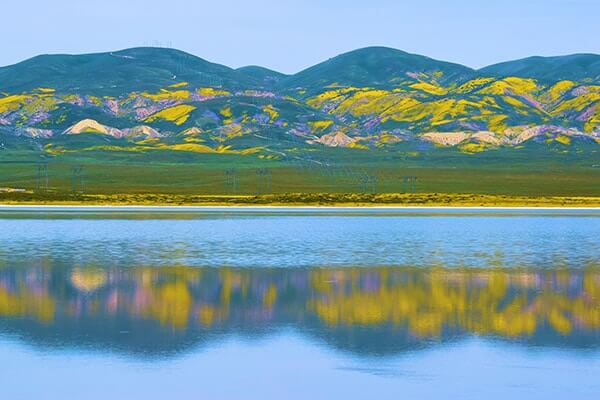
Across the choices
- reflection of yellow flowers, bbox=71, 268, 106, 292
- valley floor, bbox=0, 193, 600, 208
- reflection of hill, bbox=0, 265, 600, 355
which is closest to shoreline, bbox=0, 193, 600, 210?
valley floor, bbox=0, 193, 600, 208

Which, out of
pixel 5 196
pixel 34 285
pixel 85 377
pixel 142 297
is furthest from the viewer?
pixel 5 196

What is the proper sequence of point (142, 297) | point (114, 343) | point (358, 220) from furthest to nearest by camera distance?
point (358, 220) → point (142, 297) → point (114, 343)

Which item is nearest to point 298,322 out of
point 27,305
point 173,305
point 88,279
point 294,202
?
point 173,305

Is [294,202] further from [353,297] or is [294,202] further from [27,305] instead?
[27,305]

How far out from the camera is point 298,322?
2839 cm

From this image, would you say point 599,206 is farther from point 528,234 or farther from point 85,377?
point 85,377

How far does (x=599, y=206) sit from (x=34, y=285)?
11458 cm

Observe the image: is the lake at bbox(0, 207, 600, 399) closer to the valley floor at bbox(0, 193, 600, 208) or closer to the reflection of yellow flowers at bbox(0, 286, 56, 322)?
the reflection of yellow flowers at bbox(0, 286, 56, 322)

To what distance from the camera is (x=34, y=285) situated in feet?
122

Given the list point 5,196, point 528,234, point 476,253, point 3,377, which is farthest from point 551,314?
point 5,196

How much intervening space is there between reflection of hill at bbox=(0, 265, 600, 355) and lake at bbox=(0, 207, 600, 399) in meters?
0.07

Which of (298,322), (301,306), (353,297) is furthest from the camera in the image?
(353,297)

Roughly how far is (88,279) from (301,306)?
11.4m

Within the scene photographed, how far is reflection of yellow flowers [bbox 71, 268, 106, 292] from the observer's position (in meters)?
36.3
